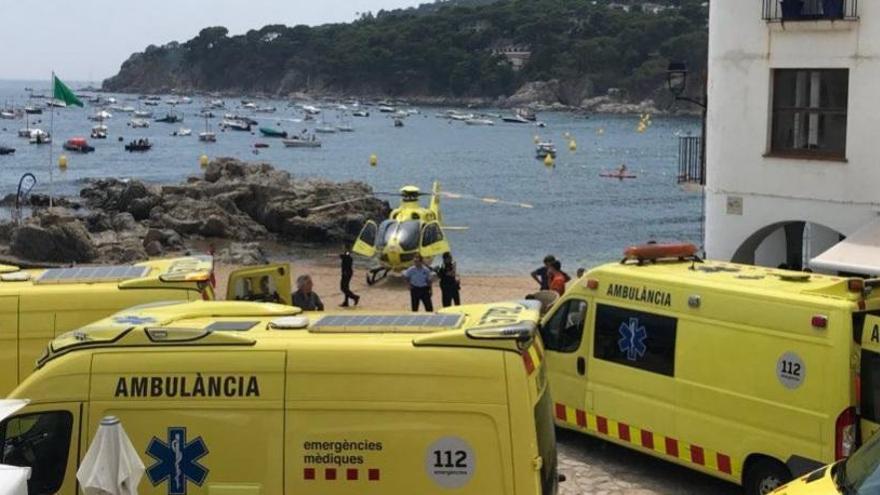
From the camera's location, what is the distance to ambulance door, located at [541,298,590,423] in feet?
41.1

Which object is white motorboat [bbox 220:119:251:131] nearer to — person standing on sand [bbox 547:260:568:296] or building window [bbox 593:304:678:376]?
person standing on sand [bbox 547:260:568:296]

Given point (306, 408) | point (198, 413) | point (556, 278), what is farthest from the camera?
point (556, 278)

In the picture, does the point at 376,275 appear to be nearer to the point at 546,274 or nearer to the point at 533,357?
the point at 546,274

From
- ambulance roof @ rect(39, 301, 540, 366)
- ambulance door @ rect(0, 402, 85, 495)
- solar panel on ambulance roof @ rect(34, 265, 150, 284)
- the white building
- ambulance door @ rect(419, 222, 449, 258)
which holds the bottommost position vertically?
ambulance door @ rect(419, 222, 449, 258)

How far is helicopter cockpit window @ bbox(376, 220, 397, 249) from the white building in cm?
1322

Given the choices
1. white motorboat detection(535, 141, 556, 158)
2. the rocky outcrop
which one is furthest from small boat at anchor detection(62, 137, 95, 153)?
the rocky outcrop

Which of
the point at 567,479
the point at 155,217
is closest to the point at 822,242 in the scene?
the point at 567,479

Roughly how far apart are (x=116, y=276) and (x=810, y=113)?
430 inches

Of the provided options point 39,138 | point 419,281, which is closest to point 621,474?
point 419,281

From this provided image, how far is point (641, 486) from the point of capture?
38.5 feet

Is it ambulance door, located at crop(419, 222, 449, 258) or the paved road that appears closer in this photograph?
the paved road

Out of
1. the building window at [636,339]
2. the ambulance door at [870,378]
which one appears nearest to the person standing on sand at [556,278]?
the building window at [636,339]

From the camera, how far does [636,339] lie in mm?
11812

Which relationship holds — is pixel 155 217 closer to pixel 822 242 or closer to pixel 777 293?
pixel 822 242
